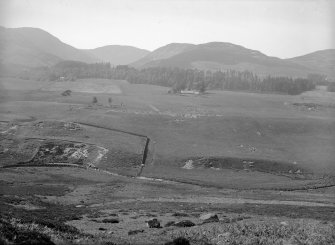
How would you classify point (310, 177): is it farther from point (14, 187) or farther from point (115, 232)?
point (115, 232)

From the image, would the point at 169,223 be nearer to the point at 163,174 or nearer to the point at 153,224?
the point at 153,224

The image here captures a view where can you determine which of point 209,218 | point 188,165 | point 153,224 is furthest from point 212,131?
point 153,224

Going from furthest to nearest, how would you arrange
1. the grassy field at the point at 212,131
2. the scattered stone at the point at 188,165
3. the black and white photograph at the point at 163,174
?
1. the scattered stone at the point at 188,165
2. the grassy field at the point at 212,131
3. the black and white photograph at the point at 163,174

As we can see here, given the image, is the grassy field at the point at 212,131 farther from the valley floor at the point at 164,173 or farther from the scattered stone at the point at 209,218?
the scattered stone at the point at 209,218

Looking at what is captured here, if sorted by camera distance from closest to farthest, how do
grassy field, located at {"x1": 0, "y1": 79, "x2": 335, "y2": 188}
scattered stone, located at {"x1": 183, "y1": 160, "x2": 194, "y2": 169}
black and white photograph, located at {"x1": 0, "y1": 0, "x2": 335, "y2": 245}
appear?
black and white photograph, located at {"x1": 0, "y1": 0, "x2": 335, "y2": 245}, grassy field, located at {"x1": 0, "y1": 79, "x2": 335, "y2": 188}, scattered stone, located at {"x1": 183, "y1": 160, "x2": 194, "y2": 169}

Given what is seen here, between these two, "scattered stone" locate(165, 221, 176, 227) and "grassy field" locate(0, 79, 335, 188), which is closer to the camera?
"scattered stone" locate(165, 221, 176, 227)

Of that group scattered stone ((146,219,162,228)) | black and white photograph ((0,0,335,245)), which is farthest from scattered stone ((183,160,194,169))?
scattered stone ((146,219,162,228))

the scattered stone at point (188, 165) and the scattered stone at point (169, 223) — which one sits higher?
the scattered stone at point (169, 223)

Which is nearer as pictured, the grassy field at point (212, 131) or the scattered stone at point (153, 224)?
the scattered stone at point (153, 224)

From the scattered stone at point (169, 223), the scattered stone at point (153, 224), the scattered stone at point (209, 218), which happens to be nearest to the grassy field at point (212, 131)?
the scattered stone at point (209, 218)

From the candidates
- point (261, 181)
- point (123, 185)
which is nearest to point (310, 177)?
point (261, 181)

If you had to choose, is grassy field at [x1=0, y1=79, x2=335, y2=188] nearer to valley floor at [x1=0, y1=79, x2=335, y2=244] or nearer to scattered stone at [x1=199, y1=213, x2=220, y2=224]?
valley floor at [x1=0, y1=79, x2=335, y2=244]
